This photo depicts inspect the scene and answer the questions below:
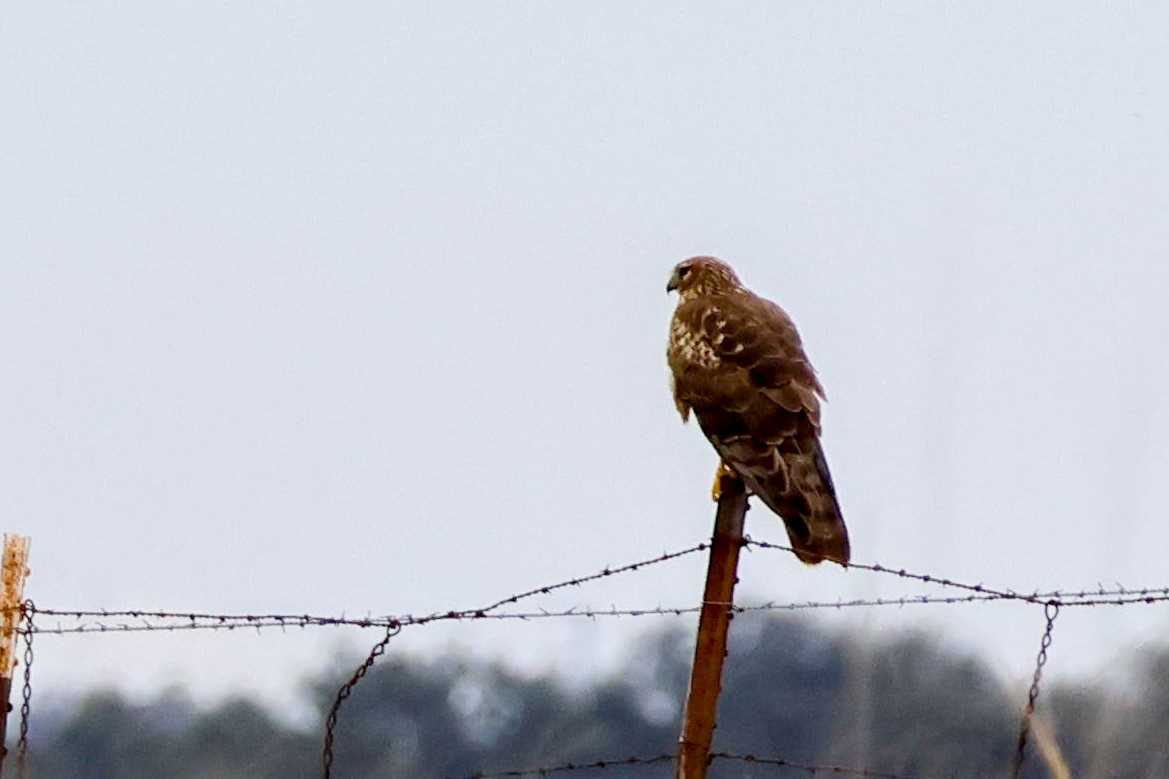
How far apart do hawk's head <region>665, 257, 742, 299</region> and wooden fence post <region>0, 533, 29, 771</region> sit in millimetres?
4041

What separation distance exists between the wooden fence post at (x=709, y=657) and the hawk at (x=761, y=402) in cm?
113

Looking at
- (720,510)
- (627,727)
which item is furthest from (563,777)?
(720,510)

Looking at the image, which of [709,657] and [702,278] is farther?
[702,278]

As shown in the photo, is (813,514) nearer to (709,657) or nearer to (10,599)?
(709,657)

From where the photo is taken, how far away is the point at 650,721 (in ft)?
65.1

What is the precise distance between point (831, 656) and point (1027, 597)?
385 inches

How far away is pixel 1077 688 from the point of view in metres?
16.0

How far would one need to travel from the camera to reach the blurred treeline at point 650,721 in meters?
17.2

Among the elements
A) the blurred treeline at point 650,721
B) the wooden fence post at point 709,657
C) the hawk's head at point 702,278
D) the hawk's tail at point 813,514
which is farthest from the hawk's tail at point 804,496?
the blurred treeline at point 650,721

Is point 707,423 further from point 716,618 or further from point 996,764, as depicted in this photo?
point 996,764

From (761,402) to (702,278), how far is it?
2384 millimetres

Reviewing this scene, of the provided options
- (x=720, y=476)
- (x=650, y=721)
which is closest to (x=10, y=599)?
(x=720, y=476)

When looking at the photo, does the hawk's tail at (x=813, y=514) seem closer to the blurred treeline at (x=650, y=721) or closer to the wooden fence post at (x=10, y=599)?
the wooden fence post at (x=10, y=599)

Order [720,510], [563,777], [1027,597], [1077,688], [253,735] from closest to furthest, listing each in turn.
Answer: [1027,597] < [720,510] < [1077,688] < [253,735] < [563,777]
